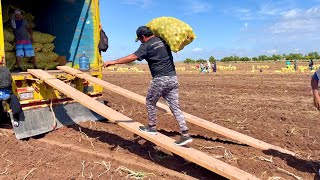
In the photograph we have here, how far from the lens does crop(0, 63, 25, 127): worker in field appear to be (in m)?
6.23

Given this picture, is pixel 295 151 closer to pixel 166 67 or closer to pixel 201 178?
pixel 201 178

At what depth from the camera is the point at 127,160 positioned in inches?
217

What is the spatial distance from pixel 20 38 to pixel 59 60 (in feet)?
3.84

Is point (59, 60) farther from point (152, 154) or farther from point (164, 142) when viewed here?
point (164, 142)

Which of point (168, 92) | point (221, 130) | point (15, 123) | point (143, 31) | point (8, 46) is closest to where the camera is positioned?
point (143, 31)

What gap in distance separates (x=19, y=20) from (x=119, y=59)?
363cm

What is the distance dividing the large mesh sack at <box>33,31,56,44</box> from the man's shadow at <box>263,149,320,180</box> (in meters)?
5.60

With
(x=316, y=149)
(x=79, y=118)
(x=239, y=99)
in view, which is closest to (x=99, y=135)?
(x=79, y=118)

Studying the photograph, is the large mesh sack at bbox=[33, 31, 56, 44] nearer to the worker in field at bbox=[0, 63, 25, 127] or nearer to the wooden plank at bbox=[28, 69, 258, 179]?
the wooden plank at bbox=[28, 69, 258, 179]

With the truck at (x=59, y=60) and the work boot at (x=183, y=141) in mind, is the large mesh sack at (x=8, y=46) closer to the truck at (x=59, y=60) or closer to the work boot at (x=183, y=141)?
the truck at (x=59, y=60)

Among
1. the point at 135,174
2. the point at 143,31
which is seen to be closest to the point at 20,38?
the point at 143,31

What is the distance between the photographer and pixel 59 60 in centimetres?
866

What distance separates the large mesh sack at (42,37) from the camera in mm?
8359

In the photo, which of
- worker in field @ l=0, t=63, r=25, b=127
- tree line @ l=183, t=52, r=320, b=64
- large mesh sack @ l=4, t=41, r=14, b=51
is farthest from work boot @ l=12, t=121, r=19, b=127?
tree line @ l=183, t=52, r=320, b=64
